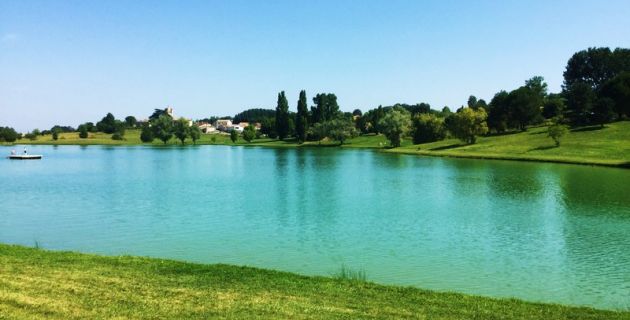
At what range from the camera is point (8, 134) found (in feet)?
603

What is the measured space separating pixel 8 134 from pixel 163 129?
53.5 m

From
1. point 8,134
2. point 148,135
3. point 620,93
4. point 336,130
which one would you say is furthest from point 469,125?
point 8,134

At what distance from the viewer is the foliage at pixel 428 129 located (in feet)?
411

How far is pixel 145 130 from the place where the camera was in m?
195

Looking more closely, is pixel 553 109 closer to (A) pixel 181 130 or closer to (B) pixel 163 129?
(A) pixel 181 130

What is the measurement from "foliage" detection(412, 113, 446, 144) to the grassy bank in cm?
11340

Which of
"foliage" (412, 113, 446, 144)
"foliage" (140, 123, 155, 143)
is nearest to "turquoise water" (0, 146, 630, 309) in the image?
"foliage" (412, 113, 446, 144)

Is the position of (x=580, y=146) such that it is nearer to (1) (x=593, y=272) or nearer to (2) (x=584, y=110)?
(2) (x=584, y=110)

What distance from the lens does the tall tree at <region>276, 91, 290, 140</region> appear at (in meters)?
168

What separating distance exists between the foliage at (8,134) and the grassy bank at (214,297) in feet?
636

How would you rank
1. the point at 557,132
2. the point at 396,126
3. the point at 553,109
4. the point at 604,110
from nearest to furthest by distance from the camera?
1. the point at 557,132
2. the point at 604,110
3. the point at 553,109
4. the point at 396,126

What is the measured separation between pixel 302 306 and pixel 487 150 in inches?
3573

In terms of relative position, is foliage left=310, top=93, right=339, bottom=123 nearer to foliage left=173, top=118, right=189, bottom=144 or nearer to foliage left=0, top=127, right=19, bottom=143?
foliage left=173, top=118, right=189, bottom=144

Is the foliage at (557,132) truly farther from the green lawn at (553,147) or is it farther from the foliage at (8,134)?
the foliage at (8,134)
